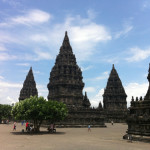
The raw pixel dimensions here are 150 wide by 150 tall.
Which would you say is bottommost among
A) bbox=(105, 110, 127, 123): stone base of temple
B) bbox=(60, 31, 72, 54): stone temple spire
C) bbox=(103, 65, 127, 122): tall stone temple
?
bbox=(105, 110, 127, 123): stone base of temple

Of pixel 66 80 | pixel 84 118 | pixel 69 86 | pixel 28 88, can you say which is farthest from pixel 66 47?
pixel 28 88

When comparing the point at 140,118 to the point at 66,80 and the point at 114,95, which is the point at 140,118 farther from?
the point at 114,95

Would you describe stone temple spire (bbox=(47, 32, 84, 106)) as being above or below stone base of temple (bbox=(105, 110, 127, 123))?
above

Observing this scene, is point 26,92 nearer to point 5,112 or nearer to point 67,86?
point 5,112

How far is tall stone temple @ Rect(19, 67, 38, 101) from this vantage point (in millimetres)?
101188

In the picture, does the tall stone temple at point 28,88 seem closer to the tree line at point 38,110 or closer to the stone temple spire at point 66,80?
the stone temple spire at point 66,80

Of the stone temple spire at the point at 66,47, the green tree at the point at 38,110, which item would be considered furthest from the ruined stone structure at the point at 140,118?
the stone temple spire at the point at 66,47

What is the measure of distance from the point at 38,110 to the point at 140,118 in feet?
55.1

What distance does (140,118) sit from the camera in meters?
25.2

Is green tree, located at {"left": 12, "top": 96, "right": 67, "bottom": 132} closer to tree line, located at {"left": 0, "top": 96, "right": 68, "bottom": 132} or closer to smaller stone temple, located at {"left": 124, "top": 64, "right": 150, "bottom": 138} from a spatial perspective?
tree line, located at {"left": 0, "top": 96, "right": 68, "bottom": 132}

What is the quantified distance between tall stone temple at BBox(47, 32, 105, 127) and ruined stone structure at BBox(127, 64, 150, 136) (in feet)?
105

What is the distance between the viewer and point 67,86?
68875 mm

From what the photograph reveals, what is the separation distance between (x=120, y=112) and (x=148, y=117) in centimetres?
7046

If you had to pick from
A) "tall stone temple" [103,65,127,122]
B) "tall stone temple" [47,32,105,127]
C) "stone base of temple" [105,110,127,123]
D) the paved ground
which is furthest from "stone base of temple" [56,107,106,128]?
"tall stone temple" [103,65,127,122]
